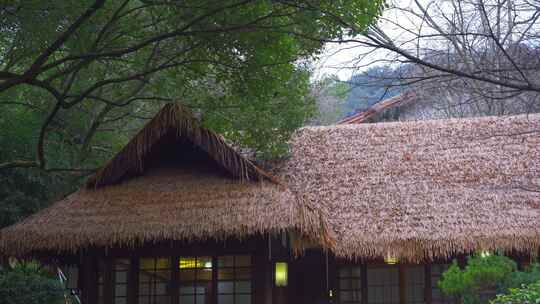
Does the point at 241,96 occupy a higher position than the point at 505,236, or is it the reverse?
the point at 241,96

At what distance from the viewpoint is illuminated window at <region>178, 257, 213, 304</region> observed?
435 inches

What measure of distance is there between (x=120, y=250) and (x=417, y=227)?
204 inches

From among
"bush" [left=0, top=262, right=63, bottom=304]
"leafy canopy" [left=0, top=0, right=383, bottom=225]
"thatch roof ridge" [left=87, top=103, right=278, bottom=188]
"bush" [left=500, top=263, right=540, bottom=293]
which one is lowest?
"bush" [left=0, top=262, right=63, bottom=304]

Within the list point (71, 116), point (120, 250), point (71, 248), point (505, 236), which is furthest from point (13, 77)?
point (505, 236)

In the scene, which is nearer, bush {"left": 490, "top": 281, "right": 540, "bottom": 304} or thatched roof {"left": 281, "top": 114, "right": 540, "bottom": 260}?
bush {"left": 490, "top": 281, "right": 540, "bottom": 304}

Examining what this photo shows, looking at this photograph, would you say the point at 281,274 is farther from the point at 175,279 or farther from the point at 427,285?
the point at 427,285

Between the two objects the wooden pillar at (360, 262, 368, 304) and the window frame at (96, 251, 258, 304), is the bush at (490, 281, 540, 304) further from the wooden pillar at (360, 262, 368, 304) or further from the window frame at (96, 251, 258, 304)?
the wooden pillar at (360, 262, 368, 304)

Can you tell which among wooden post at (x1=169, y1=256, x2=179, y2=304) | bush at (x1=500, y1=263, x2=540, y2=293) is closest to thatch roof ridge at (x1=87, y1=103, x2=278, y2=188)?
wooden post at (x1=169, y1=256, x2=179, y2=304)

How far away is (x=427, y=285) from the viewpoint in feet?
39.2

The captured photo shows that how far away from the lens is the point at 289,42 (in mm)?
8195

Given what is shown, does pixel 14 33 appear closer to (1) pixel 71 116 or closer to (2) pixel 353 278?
(1) pixel 71 116

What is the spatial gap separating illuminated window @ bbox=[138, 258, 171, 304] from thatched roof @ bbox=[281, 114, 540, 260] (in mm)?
2699

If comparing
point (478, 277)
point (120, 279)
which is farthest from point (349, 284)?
point (120, 279)

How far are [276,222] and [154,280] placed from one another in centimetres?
288
